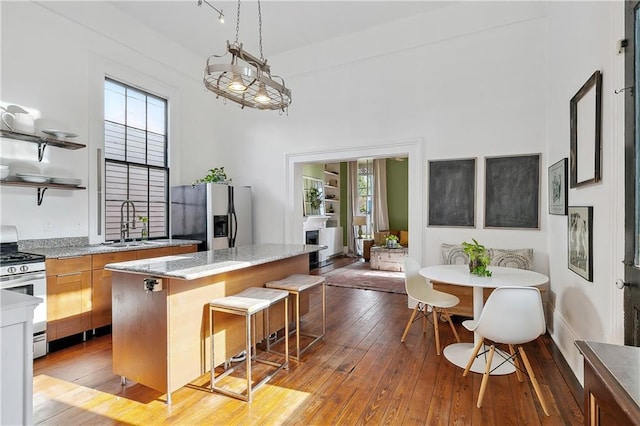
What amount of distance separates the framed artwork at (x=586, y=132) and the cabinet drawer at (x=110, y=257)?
426cm

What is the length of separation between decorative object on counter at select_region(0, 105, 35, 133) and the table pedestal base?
4.62 meters

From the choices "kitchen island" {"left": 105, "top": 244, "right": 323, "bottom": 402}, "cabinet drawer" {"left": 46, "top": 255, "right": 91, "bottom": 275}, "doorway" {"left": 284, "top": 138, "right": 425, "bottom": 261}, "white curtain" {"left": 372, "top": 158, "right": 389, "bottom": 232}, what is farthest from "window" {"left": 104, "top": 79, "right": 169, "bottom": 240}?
"white curtain" {"left": 372, "top": 158, "right": 389, "bottom": 232}

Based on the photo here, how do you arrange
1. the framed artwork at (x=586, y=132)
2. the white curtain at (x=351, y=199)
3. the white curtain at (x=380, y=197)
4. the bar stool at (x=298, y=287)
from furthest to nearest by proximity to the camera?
the white curtain at (x=351, y=199), the white curtain at (x=380, y=197), the bar stool at (x=298, y=287), the framed artwork at (x=586, y=132)

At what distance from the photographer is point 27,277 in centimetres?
275

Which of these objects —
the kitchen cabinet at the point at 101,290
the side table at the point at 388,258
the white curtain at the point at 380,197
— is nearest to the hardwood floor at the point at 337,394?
the kitchen cabinet at the point at 101,290

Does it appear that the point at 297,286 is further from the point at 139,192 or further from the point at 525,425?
the point at 139,192

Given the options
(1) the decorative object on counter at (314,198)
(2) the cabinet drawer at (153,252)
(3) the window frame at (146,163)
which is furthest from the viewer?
(1) the decorative object on counter at (314,198)

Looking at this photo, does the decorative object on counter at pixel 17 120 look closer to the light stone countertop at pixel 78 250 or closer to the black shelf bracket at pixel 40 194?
the black shelf bracket at pixel 40 194

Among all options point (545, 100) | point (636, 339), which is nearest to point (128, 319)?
point (636, 339)

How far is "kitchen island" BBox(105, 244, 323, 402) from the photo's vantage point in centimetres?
213

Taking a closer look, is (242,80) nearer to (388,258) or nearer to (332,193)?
(388,258)

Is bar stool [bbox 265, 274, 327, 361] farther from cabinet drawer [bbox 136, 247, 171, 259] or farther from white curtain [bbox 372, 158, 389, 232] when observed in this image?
white curtain [bbox 372, 158, 389, 232]

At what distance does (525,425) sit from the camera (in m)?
1.93

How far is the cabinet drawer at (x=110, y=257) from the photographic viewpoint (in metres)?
3.30
